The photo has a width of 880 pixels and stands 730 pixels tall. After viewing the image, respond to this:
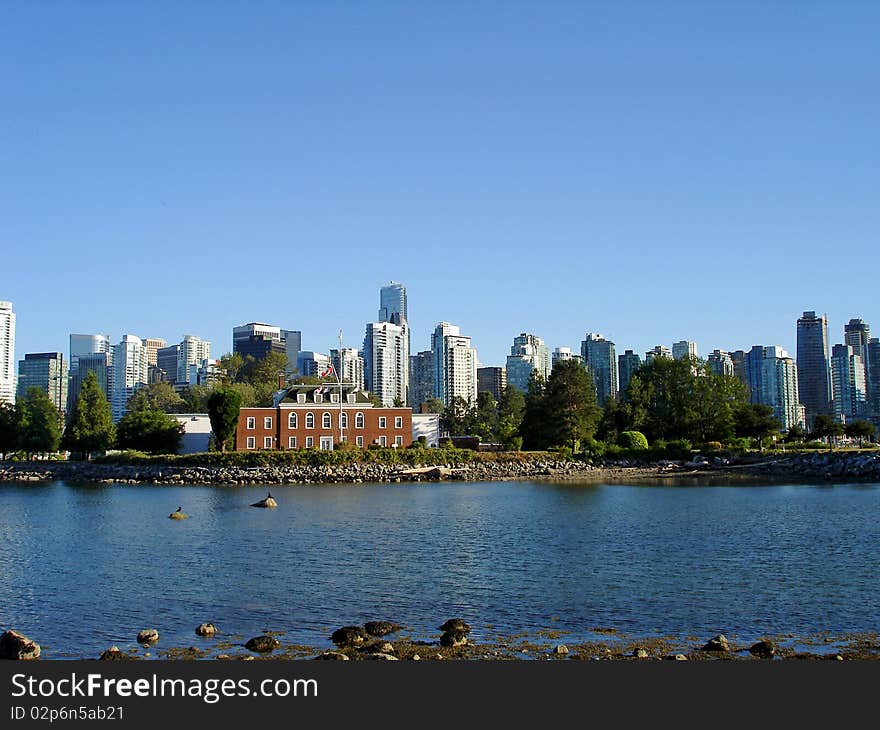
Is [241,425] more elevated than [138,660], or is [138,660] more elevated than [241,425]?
[241,425]

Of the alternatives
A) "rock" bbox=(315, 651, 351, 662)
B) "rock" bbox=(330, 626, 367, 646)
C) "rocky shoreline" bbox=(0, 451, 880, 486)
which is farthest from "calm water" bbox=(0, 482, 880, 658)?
"rocky shoreline" bbox=(0, 451, 880, 486)

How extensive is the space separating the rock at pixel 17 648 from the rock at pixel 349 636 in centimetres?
631

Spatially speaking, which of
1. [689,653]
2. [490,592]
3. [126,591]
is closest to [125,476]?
[126,591]

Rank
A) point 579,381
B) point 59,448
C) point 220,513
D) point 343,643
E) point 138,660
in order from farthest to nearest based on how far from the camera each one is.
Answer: point 59,448, point 579,381, point 220,513, point 343,643, point 138,660

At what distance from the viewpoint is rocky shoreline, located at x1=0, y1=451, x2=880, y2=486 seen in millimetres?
75312

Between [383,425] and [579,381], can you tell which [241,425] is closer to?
[383,425]

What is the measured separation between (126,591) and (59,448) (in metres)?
88.0

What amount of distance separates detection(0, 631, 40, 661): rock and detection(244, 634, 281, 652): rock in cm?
441

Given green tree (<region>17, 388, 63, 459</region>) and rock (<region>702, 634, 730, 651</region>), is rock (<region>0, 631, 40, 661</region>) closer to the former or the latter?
rock (<region>702, 634, 730, 651</region>)

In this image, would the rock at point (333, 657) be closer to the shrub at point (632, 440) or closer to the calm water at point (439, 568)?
the calm water at point (439, 568)

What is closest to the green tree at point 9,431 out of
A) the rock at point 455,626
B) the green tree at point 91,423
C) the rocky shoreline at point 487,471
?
the rocky shoreline at point 487,471

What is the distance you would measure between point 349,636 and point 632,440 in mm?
76907

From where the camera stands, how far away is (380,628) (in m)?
20.0

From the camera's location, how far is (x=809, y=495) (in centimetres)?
5703
